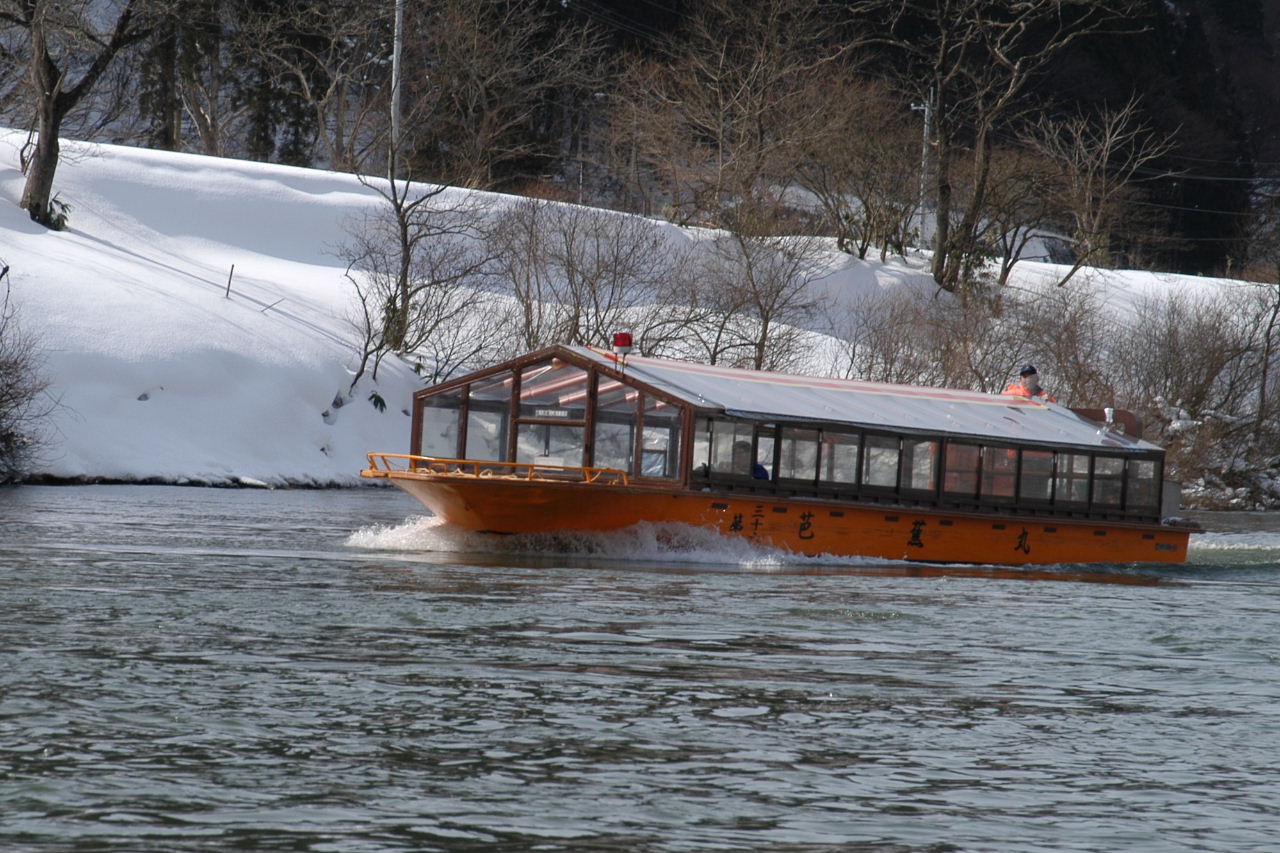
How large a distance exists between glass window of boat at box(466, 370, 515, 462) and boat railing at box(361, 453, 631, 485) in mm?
357

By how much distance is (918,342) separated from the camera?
169 ft

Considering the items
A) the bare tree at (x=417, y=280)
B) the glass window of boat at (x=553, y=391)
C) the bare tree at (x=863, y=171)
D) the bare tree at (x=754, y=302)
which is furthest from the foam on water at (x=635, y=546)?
the bare tree at (x=863, y=171)

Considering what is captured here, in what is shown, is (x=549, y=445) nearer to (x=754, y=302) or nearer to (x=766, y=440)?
(x=766, y=440)

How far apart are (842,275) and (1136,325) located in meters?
10.8

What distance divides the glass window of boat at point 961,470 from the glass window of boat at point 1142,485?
3.12 metres

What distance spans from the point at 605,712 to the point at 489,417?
12957 millimetres

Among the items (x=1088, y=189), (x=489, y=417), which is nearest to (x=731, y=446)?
(x=489, y=417)

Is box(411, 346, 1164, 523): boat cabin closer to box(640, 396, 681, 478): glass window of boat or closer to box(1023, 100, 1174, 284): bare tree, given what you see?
box(640, 396, 681, 478): glass window of boat

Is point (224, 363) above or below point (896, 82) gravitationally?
below

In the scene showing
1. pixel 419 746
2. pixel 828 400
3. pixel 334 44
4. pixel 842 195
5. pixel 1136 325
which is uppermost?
pixel 334 44

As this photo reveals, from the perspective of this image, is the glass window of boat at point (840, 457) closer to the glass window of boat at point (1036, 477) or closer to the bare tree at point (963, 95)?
the glass window of boat at point (1036, 477)

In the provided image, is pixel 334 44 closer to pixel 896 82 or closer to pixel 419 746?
pixel 896 82

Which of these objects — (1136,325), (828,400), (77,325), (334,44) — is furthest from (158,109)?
(828,400)

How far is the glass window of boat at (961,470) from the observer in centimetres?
2381
